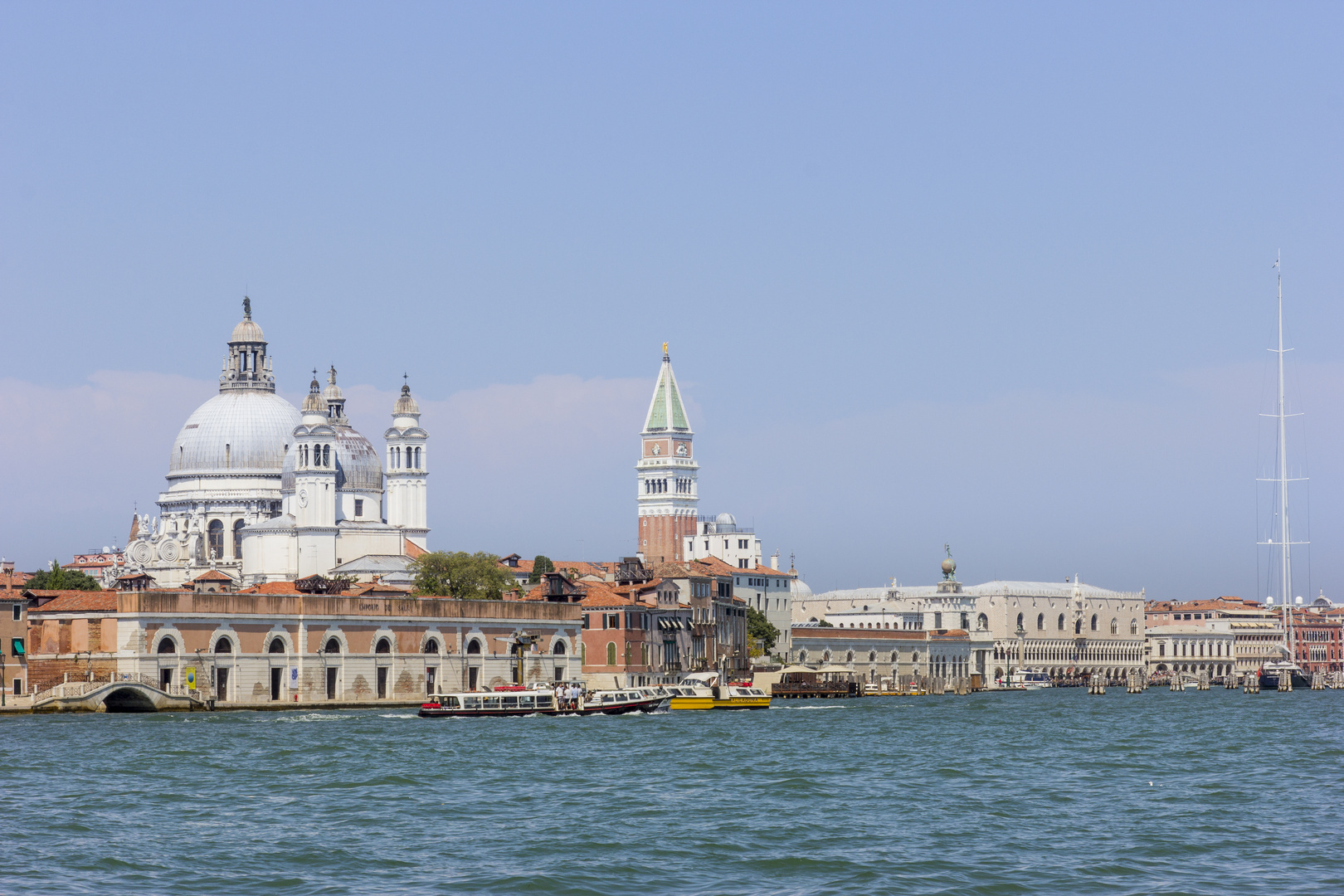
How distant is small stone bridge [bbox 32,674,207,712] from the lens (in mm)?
67562

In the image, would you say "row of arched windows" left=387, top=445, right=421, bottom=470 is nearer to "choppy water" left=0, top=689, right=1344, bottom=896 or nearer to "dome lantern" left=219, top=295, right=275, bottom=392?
"dome lantern" left=219, top=295, right=275, bottom=392

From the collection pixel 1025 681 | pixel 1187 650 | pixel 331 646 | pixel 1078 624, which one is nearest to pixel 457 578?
pixel 331 646

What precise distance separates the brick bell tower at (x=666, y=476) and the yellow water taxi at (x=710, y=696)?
6647cm

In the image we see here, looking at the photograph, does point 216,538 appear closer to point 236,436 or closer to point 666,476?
point 236,436

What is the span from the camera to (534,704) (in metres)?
68.6

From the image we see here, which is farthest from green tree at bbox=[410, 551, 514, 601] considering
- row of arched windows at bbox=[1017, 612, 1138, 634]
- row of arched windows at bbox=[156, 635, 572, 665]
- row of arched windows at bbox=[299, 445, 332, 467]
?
row of arched windows at bbox=[1017, 612, 1138, 634]

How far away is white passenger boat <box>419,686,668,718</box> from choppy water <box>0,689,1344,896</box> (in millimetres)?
6898

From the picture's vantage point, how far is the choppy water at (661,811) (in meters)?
27.5

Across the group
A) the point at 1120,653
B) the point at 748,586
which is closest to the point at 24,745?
the point at 748,586

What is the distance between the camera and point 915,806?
36.1 meters

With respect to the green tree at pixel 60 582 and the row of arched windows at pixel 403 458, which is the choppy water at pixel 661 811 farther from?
the row of arched windows at pixel 403 458

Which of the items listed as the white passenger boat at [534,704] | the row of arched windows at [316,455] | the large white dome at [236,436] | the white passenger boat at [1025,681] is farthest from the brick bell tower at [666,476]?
the white passenger boat at [534,704]

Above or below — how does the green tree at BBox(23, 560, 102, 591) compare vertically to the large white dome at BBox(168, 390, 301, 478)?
below

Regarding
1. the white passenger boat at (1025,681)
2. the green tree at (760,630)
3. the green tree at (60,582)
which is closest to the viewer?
the green tree at (60,582)
